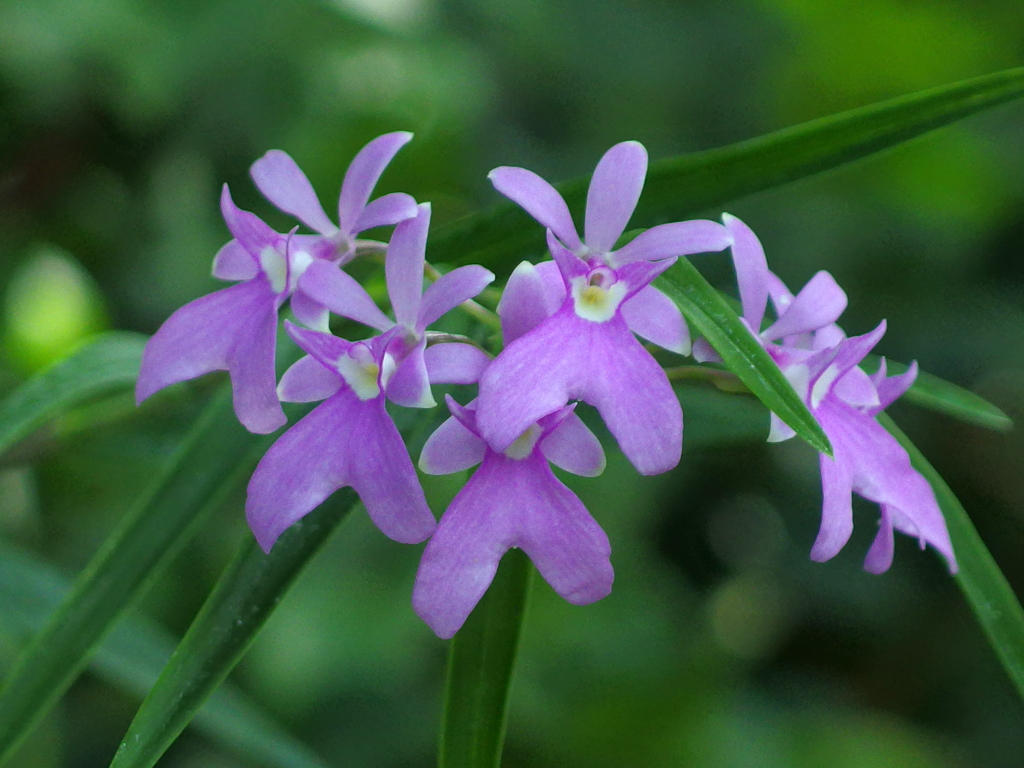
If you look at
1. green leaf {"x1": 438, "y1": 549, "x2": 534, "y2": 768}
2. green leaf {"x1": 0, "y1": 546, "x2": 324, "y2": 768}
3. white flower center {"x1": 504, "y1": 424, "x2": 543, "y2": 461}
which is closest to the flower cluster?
white flower center {"x1": 504, "y1": 424, "x2": 543, "y2": 461}

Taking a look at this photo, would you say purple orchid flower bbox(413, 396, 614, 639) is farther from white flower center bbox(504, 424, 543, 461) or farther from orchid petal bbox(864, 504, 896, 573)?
orchid petal bbox(864, 504, 896, 573)

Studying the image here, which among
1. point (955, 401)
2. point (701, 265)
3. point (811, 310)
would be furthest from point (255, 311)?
point (701, 265)

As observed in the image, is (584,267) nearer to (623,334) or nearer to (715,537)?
(623,334)

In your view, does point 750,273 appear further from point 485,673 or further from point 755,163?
point 485,673

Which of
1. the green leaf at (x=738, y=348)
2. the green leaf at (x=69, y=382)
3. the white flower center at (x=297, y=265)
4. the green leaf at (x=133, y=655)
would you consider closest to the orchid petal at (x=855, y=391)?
the green leaf at (x=738, y=348)

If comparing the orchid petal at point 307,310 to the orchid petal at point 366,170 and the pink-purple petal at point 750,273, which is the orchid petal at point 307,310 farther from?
the pink-purple petal at point 750,273

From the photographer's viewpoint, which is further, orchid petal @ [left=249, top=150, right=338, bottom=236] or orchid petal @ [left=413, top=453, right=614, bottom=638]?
orchid petal @ [left=249, top=150, right=338, bottom=236]

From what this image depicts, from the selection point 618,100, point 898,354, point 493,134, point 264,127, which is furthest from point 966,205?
point 264,127
